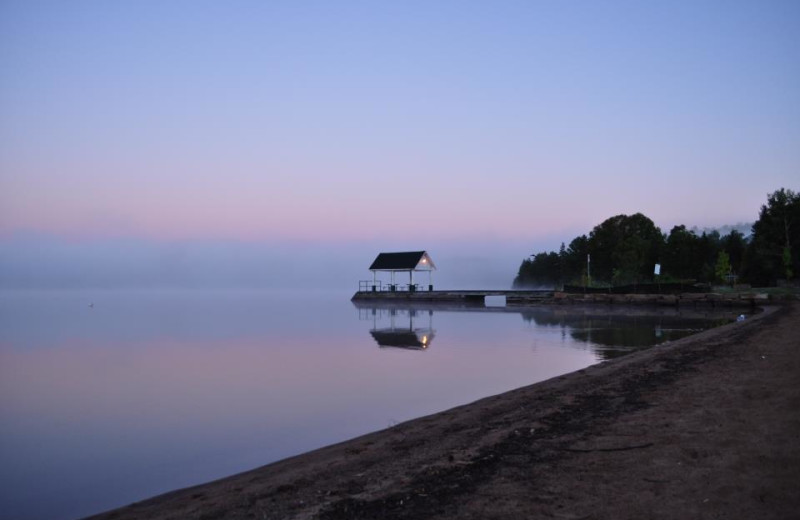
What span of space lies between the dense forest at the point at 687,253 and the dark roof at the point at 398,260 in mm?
22412

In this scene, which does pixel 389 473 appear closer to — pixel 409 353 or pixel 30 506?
pixel 30 506

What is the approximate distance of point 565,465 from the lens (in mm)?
5930

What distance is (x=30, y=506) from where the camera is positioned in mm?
7609

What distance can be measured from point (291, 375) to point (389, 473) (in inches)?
508

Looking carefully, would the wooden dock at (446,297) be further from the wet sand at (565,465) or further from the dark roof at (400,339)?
the wet sand at (565,465)

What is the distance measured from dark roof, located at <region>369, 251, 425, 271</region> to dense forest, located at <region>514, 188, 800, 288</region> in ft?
73.5

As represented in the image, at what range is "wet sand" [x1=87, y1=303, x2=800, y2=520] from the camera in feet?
15.6

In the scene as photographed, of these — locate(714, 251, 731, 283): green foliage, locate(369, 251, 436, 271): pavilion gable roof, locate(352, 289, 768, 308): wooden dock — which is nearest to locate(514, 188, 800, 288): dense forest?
locate(714, 251, 731, 283): green foliage

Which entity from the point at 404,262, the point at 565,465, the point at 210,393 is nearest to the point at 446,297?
the point at 404,262

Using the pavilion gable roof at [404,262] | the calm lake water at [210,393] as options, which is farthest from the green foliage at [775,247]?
the calm lake water at [210,393]

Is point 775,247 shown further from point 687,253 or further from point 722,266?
point 687,253

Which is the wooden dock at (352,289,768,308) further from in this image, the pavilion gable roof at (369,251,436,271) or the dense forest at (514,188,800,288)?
the dense forest at (514,188,800,288)

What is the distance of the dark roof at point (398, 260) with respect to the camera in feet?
260

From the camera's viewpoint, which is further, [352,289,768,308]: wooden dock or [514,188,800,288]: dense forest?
[514,188,800,288]: dense forest
